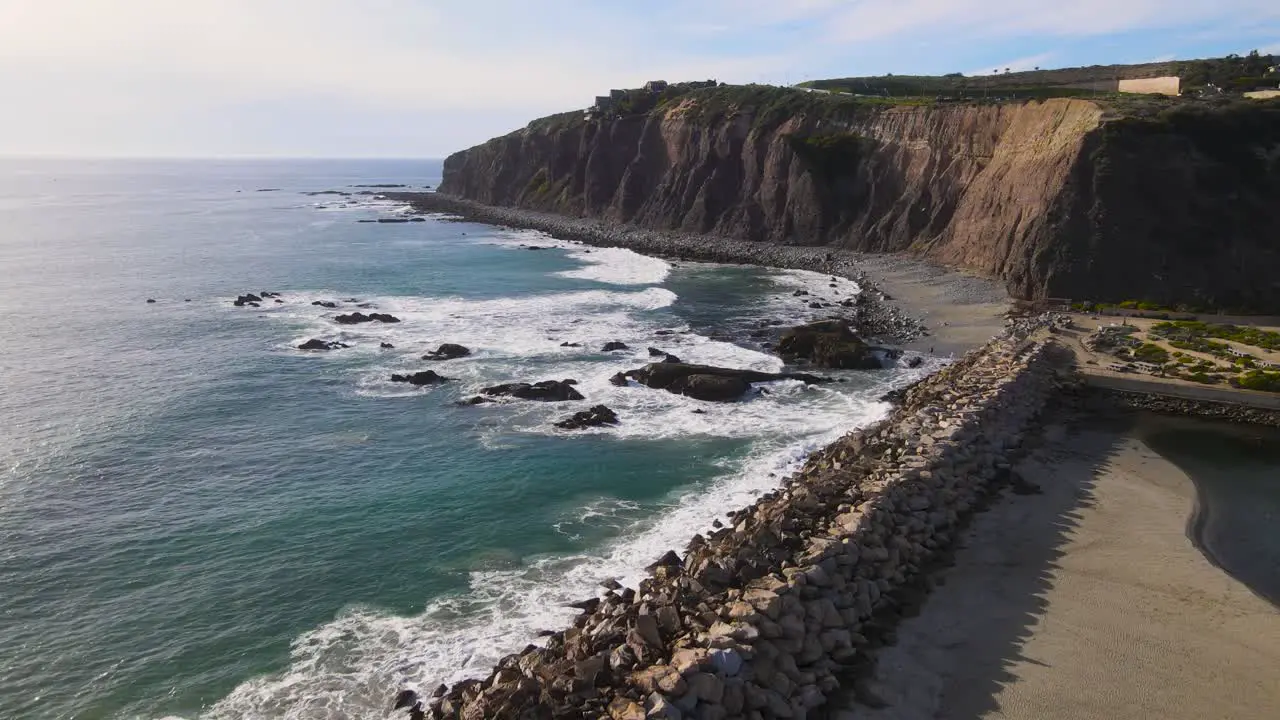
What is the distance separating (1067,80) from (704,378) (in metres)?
104

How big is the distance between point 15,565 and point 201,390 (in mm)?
17437

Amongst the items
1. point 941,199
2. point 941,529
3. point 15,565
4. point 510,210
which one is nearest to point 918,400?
point 941,529

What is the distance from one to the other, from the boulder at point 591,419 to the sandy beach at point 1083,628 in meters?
16.3

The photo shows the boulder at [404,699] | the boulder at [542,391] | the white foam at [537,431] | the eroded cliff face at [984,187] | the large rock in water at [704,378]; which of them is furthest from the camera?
the eroded cliff face at [984,187]

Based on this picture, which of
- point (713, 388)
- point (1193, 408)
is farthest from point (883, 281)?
point (1193, 408)

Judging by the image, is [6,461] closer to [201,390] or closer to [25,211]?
[201,390]

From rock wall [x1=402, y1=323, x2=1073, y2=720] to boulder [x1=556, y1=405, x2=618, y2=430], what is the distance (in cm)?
1018

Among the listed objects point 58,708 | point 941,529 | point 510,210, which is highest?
point 510,210

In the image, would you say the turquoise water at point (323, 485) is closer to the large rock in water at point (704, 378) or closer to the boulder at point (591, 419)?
the boulder at point (591, 419)

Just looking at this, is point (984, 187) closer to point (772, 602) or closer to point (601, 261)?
point (601, 261)

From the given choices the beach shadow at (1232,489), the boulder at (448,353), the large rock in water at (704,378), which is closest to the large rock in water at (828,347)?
the large rock in water at (704,378)

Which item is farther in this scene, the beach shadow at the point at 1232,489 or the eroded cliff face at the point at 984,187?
the eroded cliff face at the point at 984,187

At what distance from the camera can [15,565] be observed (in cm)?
2278

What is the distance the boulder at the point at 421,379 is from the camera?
4012 centimetres
